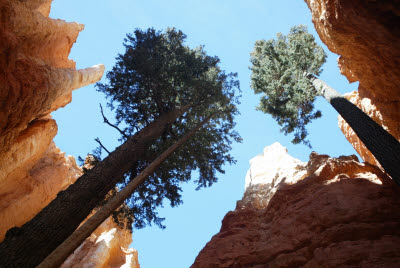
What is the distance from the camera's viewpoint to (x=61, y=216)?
4965 millimetres

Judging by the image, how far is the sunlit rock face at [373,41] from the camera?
17.0 ft

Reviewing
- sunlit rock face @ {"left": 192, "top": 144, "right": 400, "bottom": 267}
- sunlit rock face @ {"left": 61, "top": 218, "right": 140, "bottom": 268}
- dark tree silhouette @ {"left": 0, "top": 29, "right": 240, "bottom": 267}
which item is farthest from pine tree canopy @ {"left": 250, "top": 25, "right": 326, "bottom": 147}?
sunlit rock face @ {"left": 61, "top": 218, "right": 140, "bottom": 268}

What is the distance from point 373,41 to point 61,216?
9163mm

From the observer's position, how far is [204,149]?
38.0 ft

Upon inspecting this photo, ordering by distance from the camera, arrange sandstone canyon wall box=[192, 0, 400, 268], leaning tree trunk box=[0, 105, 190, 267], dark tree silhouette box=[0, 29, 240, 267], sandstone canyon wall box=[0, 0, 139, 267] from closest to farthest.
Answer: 1. leaning tree trunk box=[0, 105, 190, 267]
2. sandstone canyon wall box=[192, 0, 400, 268]
3. sandstone canyon wall box=[0, 0, 139, 267]
4. dark tree silhouette box=[0, 29, 240, 267]

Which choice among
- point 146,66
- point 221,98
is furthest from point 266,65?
point 146,66

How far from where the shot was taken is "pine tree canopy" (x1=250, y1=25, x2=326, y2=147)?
39.2ft

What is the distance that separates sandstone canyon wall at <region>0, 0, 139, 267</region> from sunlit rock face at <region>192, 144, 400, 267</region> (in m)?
7.00

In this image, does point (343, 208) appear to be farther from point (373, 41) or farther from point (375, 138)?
point (373, 41)

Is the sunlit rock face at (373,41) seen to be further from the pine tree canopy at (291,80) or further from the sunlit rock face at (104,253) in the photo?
the sunlit rock face at (104,253)

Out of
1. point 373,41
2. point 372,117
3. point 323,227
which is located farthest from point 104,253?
point 373,41

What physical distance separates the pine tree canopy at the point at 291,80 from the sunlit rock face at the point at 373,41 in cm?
284

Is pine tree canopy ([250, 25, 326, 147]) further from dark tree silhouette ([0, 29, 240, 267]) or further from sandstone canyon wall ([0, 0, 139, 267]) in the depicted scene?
sandstone canyon wall ([0, 0, 139, 267])

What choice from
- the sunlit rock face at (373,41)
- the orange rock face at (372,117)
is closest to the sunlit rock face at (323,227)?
the orange rock face at (372,117)
